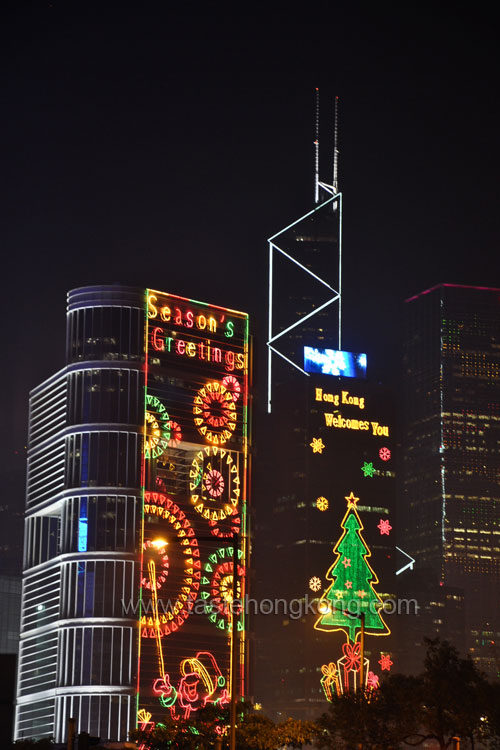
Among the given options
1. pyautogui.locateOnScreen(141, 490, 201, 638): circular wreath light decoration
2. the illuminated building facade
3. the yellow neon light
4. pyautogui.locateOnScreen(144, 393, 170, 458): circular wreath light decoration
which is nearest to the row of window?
the illuminated building facade

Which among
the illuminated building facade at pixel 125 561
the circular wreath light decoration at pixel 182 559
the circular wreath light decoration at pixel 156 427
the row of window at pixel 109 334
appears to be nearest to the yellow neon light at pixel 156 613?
the illuminated building facade at pixel 125 561

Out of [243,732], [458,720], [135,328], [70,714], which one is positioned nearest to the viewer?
[458,720]

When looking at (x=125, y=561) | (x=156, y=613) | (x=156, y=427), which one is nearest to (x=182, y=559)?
(x=156, y=613)

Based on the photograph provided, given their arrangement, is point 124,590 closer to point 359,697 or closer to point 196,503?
point 196,503

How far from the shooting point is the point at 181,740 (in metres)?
99.2

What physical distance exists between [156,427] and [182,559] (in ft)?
61.6

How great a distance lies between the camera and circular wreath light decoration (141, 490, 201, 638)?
19400 cm

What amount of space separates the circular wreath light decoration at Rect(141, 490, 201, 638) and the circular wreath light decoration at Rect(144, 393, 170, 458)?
21.0ft

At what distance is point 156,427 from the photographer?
19800 centimetres

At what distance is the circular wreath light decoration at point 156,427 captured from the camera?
19712 centimetres

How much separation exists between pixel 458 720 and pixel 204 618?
116 m

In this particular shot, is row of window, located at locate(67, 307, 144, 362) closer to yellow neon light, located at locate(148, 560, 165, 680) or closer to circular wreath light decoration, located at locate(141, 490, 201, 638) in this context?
circular wreath light decoration, located at locate(141, 490, 201, 638)

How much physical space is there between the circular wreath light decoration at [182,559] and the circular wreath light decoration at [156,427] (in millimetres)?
6393

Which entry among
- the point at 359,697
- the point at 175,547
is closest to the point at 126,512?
the point at 175,547
